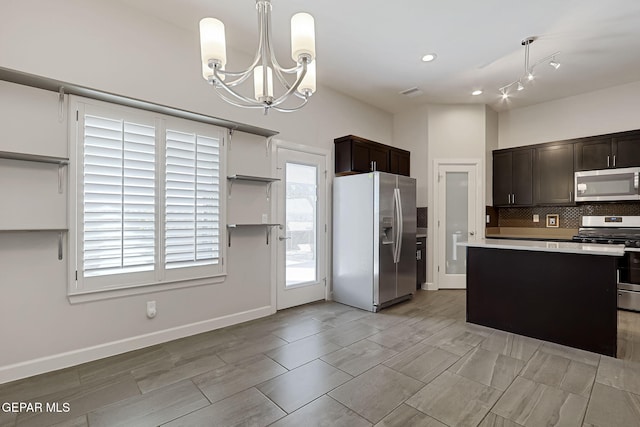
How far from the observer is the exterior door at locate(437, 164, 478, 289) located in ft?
16.5

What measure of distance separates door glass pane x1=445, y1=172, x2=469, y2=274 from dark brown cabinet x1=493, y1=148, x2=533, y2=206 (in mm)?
660

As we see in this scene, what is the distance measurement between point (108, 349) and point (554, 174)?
624cm

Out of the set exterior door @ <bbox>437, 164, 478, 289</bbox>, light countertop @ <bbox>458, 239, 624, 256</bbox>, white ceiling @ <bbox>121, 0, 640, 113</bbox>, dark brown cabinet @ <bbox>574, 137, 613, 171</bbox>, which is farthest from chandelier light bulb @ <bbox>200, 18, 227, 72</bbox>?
dark brown cabinet @ <bbox>574, 137, 613, 171</bbox>

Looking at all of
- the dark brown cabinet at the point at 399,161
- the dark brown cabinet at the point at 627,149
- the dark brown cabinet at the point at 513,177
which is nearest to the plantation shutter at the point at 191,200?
the dark brown cabinet at the point at 399,161

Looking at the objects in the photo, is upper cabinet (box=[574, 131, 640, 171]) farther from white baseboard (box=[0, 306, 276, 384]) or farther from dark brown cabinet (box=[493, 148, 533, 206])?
white baseboard (box=[0, 306, 276, 384])

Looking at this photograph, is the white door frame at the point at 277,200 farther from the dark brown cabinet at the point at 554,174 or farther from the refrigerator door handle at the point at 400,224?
the dark brown cabinet at the point at 554,174

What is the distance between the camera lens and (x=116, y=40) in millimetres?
2682

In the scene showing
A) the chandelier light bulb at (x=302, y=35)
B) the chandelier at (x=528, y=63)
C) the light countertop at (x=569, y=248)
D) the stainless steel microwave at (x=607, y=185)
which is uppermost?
the chandelier at (x=528, y=63)

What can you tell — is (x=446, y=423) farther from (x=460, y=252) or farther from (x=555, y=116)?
(x=555, y=116)

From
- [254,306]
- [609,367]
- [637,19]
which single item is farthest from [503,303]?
[637,19]

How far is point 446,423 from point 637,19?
159 inches

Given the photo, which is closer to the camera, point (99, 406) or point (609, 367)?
point (99, 406)

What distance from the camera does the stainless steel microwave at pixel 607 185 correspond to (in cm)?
408

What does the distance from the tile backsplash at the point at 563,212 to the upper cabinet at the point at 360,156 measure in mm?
2382
